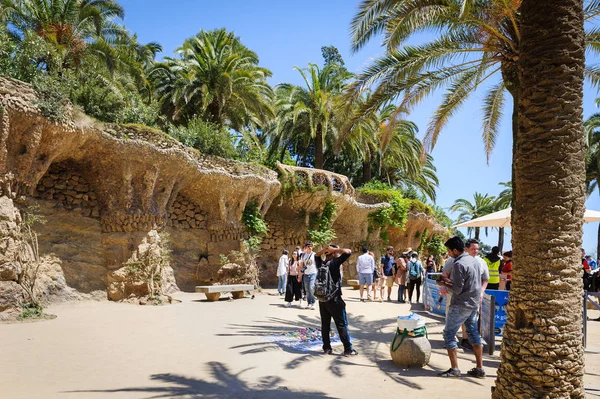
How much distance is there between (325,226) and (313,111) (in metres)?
6.28

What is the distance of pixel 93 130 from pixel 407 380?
10.4 meters

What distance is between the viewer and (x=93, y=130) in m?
12.1

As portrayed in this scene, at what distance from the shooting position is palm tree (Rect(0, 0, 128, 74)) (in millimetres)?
16562

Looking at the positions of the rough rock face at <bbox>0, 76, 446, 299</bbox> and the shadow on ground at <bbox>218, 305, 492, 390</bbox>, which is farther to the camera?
the rough rock face at <bbox>0, 76, 446, 299</bbox>

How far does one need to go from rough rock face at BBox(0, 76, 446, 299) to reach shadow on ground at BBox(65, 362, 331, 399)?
6.26 m

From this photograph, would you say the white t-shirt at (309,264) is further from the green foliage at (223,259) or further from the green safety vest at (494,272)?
the green foliage at (223,259)

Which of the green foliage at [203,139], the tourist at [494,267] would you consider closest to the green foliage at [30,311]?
the green foliage at [203,139]

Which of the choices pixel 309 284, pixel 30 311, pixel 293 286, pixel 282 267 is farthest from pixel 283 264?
pixel 30 311

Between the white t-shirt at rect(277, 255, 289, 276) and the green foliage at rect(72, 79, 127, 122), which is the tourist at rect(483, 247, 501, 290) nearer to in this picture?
the white t-shirt at rect(277, 255, 289, 276)

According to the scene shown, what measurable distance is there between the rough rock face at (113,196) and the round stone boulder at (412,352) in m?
8.31

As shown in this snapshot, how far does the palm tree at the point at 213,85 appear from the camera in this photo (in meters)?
20.4

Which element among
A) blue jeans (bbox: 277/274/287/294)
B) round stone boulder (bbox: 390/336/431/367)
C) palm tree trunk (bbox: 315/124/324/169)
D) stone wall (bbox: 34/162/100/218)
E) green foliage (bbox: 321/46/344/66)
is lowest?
round stone boulder (bbox: 390/336/431/367)

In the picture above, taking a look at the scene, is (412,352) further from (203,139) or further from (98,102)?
(203,139)

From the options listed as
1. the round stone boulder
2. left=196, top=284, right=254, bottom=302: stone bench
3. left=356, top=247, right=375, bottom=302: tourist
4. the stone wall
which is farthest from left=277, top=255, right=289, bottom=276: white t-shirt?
the round stone boulder
